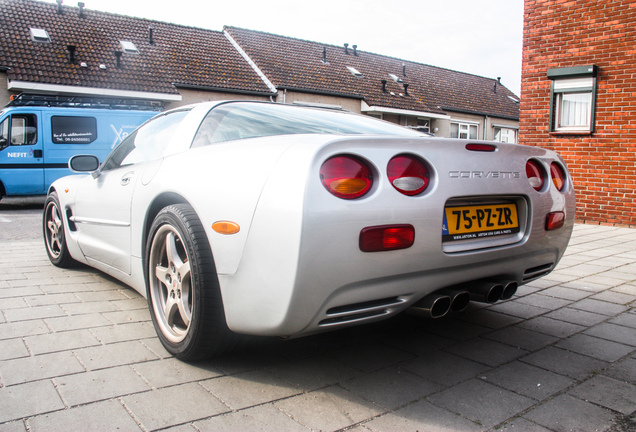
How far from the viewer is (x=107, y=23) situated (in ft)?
68.1

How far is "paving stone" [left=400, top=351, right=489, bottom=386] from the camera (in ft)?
7.86

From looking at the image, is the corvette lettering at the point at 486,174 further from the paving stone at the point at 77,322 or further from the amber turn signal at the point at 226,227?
the paving stone at the point at 77,322

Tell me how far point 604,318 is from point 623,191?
238 inches

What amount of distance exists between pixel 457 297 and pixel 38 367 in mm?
1958

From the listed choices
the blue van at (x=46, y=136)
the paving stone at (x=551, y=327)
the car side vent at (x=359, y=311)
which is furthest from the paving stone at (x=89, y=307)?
the blue van at (x=46, y=136)

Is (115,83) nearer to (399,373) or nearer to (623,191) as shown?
(623,191)

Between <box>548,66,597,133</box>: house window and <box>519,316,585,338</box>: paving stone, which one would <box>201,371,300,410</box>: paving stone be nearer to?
<box>519,316,585,338</box>: paving stone

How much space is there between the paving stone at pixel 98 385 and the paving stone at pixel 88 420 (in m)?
0.08

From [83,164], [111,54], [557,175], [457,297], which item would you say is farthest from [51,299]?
[111,54]

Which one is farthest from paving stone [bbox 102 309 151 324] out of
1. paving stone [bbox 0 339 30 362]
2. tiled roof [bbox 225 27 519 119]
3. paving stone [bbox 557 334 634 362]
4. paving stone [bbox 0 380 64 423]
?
tiled roof [bbox 225 27 519 119]

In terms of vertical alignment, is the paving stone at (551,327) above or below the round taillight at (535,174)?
below

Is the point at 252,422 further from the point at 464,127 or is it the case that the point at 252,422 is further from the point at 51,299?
the point at 464,127

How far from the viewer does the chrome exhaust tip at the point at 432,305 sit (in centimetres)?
230

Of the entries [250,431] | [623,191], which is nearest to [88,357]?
[250,431]
